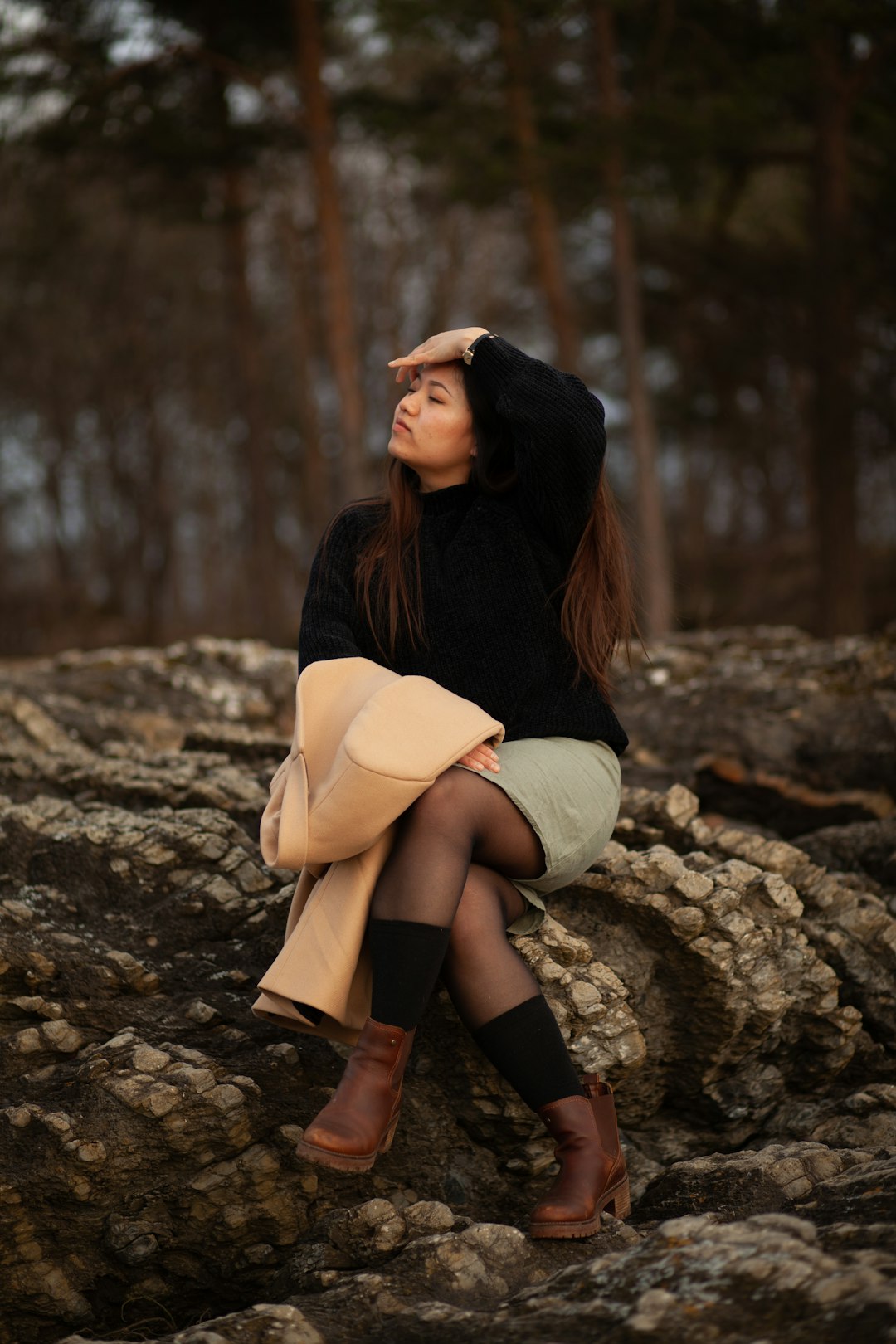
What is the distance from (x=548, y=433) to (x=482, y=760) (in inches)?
30.9

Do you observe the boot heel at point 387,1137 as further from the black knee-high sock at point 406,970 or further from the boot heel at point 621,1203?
the boot heel at point 621,1203

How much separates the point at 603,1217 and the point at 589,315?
16.6m

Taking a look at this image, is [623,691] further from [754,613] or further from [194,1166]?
[754,613]

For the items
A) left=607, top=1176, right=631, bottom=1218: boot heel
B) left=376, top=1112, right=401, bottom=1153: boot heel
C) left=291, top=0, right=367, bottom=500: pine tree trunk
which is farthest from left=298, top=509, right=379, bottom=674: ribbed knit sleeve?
left=291, top=0, right=367, bottom=500: pine tree trunk

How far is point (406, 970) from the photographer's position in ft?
7.27

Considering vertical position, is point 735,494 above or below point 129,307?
below

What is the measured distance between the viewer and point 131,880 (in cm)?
303

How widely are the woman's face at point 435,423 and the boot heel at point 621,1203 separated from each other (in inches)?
66.4

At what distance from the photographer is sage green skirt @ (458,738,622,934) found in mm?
2406

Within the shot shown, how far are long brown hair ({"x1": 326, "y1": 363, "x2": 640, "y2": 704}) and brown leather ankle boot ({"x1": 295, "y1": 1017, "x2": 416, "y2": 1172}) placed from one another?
0.92 meters

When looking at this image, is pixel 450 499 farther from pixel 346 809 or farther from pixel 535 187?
pixel 535 187

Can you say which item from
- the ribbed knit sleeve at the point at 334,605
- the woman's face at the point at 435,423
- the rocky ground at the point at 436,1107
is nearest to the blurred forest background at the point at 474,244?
the woman's face at the point at 435,423

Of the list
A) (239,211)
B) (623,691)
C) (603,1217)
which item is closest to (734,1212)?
(603,1217)

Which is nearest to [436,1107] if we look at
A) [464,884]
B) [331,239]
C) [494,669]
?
[464,884]
